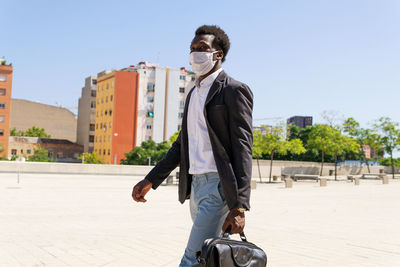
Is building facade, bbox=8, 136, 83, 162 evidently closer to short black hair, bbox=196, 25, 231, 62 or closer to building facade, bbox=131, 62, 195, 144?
building facade, bbox=131, 62, 195, 144

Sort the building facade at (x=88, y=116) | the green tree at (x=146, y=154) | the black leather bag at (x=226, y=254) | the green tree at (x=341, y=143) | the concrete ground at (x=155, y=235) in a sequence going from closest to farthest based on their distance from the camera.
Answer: the black leather bag at (x=226, y=254) < the concrete ground at (x=155, y=235) < the green tree at (x=341, y=143) < the green tree at (x=146, y=154) < the building facade at (x=88, y=116)

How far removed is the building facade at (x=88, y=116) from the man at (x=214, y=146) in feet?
314

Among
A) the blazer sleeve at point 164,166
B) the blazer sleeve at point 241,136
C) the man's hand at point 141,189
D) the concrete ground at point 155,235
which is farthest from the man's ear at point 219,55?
the concrete ground at point 155,235

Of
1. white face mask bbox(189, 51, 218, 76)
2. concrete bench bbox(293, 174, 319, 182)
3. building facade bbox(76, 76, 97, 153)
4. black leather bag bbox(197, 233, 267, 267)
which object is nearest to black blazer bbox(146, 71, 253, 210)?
white face mask bbox(189, 51, 218, 76)

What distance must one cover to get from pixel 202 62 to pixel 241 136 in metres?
0.52

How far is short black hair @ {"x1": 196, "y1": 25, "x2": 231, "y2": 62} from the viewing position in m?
2.88

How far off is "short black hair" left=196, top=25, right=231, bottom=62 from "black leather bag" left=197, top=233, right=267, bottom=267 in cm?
115

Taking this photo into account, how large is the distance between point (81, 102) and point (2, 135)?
2417cm

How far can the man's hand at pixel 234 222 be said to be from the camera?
8.03 ft

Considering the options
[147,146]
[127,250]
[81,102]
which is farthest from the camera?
[81,102]

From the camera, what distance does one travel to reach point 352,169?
Answer: 56.9 m

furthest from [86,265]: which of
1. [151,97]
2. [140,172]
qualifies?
[151,97]

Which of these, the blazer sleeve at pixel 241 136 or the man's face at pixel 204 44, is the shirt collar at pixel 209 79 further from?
the blazer sleeve at pixel 241 136

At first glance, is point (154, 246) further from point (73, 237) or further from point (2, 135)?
point (2, 135)
